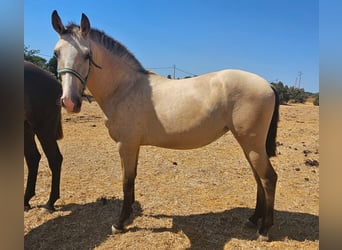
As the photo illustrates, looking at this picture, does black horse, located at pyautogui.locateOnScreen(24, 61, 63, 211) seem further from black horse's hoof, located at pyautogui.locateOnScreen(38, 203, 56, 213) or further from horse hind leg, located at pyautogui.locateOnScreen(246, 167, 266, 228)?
horse hind leg, located at pyautogui.locateOnScreen(246, 167, 266, 228)

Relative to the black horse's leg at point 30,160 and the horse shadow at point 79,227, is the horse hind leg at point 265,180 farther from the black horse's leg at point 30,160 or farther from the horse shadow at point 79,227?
the black horse's leg at point 30,160

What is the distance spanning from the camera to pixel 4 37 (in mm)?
978

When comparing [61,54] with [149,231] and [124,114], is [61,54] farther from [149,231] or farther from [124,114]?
[149,231]

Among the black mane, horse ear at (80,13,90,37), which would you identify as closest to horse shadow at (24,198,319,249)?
the black mane

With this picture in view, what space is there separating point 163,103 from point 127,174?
0.93 meters

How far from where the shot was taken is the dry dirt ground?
2961 mm

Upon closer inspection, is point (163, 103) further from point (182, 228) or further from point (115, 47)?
point (182, 228)

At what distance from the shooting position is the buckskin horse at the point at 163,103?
9.10 feet

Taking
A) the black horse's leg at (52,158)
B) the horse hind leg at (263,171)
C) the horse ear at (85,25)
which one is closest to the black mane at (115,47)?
the horse ear at (85,25)

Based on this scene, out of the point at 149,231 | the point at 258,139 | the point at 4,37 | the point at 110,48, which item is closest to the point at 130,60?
the point at 110,48

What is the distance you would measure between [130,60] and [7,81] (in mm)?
2437

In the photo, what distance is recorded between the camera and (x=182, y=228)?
320cm

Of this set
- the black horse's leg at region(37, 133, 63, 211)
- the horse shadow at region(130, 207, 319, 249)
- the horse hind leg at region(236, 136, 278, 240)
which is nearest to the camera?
the horse hind leg at region(236, 136, 278, 240)

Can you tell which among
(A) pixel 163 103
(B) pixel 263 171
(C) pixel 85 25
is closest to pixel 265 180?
(B) pixel 263 171
